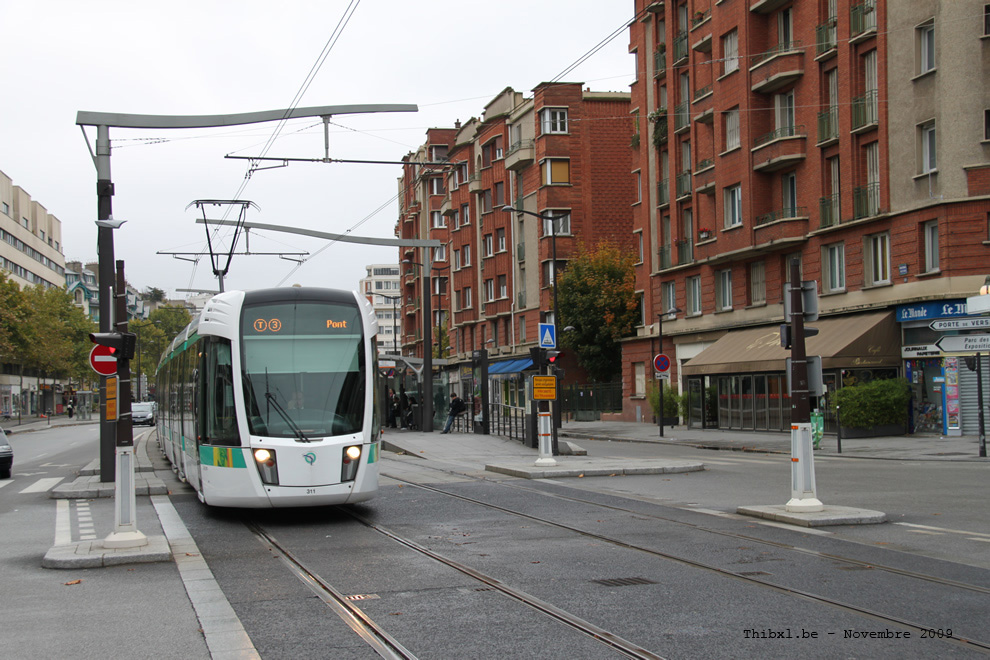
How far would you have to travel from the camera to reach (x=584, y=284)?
5462 cm

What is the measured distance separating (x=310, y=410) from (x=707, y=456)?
1633 cm

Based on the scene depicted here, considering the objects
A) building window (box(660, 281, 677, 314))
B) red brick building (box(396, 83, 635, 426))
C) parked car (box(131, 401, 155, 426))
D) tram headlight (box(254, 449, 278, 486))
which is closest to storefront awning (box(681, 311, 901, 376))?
building window (box(660, 281, 677, 314))

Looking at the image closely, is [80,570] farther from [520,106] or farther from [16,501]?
[520,106]

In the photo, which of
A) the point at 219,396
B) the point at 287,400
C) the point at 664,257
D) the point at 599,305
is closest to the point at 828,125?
the point at 664,257

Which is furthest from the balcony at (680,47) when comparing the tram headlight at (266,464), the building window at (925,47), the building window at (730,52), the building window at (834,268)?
the tram headlight at (266,464)

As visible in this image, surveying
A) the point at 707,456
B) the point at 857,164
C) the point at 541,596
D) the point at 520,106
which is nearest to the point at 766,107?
the point at 857,164

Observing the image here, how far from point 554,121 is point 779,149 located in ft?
73.9

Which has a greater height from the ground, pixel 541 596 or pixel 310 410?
pixel 310 410

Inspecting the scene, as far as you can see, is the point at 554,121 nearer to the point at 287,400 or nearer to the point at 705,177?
the point at 705,177

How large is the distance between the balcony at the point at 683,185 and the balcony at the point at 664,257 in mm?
2647

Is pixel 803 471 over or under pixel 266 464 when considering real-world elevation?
under

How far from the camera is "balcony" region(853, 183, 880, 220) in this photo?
31.1 metres

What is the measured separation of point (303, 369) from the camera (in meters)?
13.3

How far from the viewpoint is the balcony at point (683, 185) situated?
43531mm
